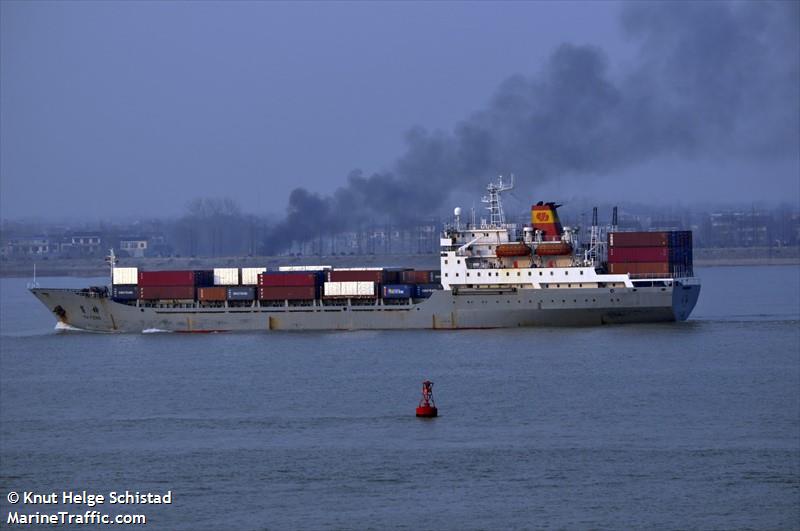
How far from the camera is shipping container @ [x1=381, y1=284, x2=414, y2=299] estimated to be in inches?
1965

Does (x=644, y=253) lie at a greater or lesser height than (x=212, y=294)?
greater

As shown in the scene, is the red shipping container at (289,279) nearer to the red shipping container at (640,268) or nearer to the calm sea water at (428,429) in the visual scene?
the calm sea water at (428,429)

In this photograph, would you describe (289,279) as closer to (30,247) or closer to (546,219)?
(546,219)

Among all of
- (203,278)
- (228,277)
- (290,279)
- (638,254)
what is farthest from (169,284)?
(638,254)

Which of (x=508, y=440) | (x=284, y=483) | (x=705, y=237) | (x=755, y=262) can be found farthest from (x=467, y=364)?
(x=705, y=237)

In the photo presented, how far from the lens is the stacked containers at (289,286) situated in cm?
5034

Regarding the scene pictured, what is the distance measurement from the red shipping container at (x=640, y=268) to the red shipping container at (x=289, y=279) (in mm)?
10834

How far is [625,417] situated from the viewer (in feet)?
99.5

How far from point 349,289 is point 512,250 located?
6079 mm

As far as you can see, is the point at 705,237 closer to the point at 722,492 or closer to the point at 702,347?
the point at 702,347

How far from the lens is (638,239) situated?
48.3 meters

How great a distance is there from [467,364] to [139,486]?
16.0 metres

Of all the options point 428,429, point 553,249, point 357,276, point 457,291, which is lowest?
point 428,429

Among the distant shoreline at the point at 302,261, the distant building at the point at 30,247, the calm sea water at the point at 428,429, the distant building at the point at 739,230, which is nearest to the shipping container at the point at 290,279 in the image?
the calm sea water at the point at 428,429
